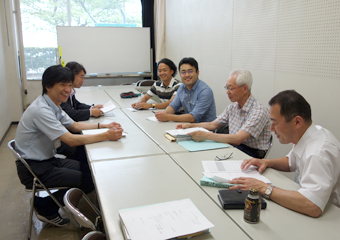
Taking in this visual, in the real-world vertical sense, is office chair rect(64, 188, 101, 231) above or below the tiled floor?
above

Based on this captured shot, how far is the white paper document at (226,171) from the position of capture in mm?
1611

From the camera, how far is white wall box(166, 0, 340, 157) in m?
2.62

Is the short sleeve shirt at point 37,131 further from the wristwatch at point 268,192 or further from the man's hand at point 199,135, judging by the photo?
the wristwatch at point 268,192

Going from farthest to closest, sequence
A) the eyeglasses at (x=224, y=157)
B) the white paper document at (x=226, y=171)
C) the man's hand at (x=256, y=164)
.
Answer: the eyeglasses at (x=224, y=157) → the man's hand at (x=256, y=164) → the white paper document at (x=226, y=171)

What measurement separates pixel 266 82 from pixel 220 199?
2.40m

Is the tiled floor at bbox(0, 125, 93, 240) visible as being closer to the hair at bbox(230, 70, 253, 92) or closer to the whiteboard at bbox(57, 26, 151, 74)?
the hair at bbox(230, 70, 253, 92)

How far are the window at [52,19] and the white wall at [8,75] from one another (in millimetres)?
898

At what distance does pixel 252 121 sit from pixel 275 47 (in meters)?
1.39

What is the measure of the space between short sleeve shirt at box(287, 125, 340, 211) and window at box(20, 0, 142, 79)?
255 inches

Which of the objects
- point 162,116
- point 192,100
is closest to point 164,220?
point 162,116

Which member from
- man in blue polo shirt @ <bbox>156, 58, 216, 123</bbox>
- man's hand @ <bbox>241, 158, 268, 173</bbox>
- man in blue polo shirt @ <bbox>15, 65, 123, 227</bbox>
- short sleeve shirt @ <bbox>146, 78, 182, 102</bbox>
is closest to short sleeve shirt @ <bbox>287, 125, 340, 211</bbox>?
man's hand @ <bbox>241, 158, 268, 173</bbox>

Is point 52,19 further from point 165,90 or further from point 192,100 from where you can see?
point 192,100

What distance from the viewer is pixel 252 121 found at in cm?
232

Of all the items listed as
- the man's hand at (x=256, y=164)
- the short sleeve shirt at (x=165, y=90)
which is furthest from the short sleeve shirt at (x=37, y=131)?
the short sleeve shirt at (x=165, y=90)
